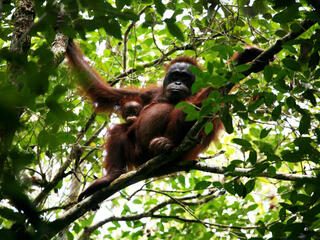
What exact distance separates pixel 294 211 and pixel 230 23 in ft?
10.1

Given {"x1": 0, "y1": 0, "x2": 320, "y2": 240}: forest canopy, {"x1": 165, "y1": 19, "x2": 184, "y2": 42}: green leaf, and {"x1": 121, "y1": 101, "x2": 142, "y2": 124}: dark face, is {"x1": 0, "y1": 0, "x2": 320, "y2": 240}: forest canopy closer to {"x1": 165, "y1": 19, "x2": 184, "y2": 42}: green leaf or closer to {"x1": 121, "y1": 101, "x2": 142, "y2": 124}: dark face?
{"x1": 165, "y1": 19, "x2": 184, "y2": 42}: green leaf

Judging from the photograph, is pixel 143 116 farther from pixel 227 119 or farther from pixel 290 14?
pixel 290 14

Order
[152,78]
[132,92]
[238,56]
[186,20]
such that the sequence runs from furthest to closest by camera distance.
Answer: [152,78] → [132,92] → [186,20] → [238,56]

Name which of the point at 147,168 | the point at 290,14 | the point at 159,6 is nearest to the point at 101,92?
the point at 147,168

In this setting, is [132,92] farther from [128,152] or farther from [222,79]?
[222,79]

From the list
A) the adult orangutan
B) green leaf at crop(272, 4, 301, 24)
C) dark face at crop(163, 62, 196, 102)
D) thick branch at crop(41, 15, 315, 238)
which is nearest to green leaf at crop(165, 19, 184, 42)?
green leaf at crop(272, 4, 301, 24)

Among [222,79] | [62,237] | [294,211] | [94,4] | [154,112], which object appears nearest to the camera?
[94,4]

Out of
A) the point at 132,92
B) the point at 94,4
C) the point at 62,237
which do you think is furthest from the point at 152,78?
the point at 94,4

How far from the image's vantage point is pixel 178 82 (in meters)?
5.10

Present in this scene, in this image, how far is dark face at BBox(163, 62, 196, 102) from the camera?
4957mm

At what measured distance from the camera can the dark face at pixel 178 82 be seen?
4.96 m

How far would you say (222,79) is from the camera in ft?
9.00

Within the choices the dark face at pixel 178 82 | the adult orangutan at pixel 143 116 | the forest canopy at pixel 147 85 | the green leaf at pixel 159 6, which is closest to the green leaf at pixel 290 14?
the forest canopy at pixel 147 85

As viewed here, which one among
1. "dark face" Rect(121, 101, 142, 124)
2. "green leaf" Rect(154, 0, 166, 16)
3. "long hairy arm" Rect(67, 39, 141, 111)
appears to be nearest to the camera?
"green leaf" Rect(154, 0, 166, 16)
